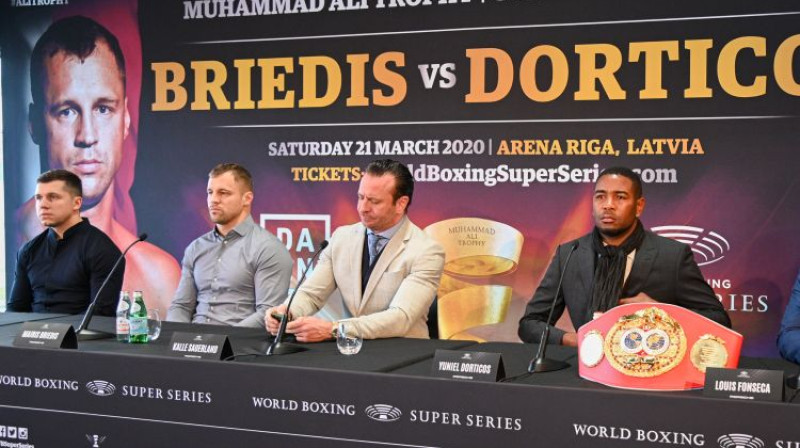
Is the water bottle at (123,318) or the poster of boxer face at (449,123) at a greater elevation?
the poster of boxer face at (449,123)

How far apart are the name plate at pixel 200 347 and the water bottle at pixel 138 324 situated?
26cm

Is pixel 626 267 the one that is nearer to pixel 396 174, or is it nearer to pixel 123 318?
pixel 396 174

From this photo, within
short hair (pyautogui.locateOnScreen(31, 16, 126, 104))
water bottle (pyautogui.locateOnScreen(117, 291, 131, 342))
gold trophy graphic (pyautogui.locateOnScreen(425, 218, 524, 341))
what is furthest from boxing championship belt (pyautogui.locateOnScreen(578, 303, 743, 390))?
short hair (pyautogui.locateOnScreen(31, 16, 126, 104))

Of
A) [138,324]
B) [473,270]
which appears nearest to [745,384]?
[138,324]

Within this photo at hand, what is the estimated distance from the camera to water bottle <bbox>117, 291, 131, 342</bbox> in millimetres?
2979

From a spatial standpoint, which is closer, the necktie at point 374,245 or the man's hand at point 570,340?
the man's hand at point 570,340

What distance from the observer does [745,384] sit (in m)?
2.07

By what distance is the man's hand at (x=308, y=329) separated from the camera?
9.57 ft

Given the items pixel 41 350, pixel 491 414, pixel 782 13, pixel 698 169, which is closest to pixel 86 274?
pixel 41 350

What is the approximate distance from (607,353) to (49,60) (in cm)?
467

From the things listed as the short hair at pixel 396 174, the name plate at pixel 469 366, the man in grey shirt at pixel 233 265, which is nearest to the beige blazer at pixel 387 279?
the short hair at pixel 396 174

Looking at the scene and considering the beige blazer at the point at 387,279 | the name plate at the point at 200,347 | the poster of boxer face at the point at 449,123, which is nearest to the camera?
the name plate at the point at 200,347

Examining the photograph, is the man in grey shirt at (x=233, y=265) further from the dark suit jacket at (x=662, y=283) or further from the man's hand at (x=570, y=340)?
the man's hand at (x=570, y=340)

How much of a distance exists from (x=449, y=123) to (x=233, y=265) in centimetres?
157
